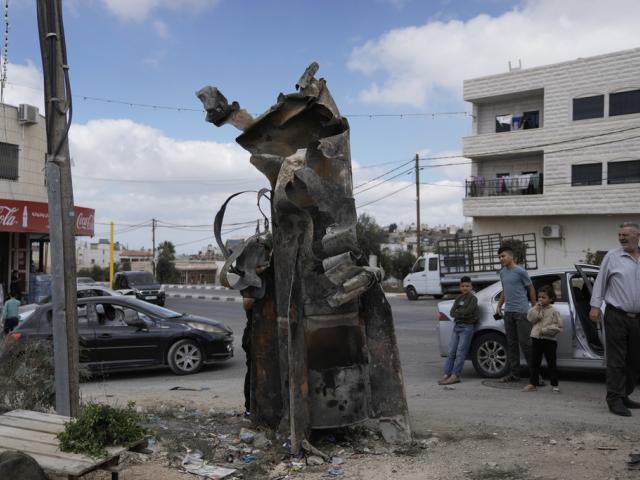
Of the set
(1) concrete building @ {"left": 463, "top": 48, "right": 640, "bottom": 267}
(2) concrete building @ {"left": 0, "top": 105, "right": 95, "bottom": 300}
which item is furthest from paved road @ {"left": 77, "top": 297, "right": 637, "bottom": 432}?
(1) concrete building @ {"left": 463, "top": 48, "right": 640, "bottom": 267}

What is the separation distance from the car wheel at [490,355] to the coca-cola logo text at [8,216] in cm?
1728

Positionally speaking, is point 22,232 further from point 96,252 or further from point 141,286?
point 96,252

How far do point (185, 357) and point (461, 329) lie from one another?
16.0 ft

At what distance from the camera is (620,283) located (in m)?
6.62

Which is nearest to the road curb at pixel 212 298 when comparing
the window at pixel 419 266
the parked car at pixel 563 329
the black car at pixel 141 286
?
the black car at pixel 141 286

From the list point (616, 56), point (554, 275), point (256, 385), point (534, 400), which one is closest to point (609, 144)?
point (616, 56)

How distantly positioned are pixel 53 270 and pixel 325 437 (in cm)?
284

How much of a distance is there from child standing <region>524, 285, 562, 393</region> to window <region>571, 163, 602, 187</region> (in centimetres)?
2490

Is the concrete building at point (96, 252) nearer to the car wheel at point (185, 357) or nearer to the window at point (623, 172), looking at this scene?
the window at point (623, 172)

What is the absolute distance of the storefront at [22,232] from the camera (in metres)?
21.3

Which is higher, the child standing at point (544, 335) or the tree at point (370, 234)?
the tree at point (370, 234)

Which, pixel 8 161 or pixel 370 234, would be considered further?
pixel 370 234

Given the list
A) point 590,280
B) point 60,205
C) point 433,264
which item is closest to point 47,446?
point 60,205

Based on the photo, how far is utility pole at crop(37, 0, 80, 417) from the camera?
18.1 ft
